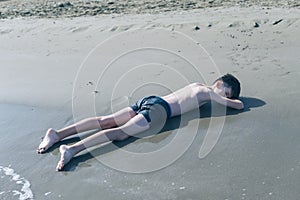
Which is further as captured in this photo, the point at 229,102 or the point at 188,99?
the point at 188,99

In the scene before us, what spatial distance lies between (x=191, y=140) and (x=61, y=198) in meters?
1.26

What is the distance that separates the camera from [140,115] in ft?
14.4

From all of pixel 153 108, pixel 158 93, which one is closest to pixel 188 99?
pixel 153 108

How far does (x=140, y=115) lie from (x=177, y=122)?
373 millimetres

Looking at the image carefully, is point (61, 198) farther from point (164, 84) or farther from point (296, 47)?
point (296, 47)

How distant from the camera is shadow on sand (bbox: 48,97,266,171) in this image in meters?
4.00

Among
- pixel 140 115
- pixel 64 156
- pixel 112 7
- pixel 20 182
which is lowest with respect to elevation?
pixel 20 182

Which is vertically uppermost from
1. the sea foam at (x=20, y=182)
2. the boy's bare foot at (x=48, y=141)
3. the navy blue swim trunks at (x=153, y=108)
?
the navy blue swim trunks at (x=153, y=108)

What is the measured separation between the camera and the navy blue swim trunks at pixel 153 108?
4434mm

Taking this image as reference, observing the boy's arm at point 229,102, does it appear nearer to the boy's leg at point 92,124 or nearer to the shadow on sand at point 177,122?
the shadow on sand at point 177,122

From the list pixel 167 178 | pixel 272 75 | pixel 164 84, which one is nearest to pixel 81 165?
pixel 167 178

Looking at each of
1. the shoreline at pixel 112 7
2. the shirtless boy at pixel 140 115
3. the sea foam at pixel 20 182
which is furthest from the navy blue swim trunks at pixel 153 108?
the shoreline at pixel 112 7

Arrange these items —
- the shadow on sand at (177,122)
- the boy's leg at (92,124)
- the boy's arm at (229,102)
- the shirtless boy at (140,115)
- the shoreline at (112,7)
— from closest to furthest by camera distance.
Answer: the shadow on sand at (177,122), the shirtless boy at (140,115), the boy's leg at (92,124), the boy's arm at (229,102), the shoreline at (112,7)

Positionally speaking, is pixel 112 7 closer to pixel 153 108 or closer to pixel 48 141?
pixel 153 108
